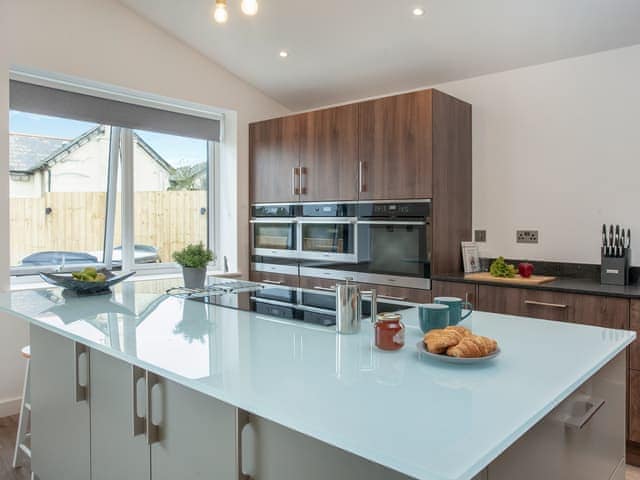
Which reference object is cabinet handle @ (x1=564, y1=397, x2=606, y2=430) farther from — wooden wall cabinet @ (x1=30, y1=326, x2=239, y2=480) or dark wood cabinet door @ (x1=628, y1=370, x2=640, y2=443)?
dark wood cabinet door @ (x1=628, y1=370, x2=640, y2=443)

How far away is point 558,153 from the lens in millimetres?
3381

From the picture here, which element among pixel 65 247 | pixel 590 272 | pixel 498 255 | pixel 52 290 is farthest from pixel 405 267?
pixel 65 247

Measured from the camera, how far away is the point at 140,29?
3.87 meters

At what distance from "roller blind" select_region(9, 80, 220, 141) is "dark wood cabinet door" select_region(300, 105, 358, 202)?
1038 mm

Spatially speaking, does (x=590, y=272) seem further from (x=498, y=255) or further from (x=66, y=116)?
(x=66, y=116)

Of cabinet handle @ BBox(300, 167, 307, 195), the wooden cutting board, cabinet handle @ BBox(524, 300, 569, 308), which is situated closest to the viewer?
cabinet handle @ BBox(524, 300, 569, 308)

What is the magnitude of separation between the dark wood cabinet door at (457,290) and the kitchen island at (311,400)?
1329 millimetres

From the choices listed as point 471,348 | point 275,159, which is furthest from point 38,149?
point 471,348

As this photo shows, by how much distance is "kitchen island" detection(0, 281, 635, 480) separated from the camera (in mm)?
893

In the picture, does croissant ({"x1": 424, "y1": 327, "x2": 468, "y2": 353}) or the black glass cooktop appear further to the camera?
the black glass cooktop

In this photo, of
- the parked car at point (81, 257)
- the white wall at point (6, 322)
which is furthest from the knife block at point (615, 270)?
the white wall at point (6, 322)

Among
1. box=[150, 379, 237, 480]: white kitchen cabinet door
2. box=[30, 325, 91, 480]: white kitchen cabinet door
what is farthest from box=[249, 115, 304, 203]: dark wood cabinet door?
box=[150, 379, 237, 480]: white kitchen cabinet door

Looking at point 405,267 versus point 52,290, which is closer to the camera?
point 52,290

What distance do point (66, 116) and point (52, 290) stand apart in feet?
5.16
